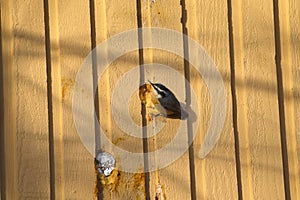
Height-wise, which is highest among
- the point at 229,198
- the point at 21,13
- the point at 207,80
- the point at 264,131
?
the point at 21,13

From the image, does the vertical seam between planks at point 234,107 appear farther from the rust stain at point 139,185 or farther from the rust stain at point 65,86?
the rust stain at point 65,86

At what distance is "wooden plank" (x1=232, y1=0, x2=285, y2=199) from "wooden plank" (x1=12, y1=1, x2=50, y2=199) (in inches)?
30.1

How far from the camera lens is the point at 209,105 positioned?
9.78 ft

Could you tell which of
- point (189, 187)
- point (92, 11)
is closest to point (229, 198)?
point (189, 187)

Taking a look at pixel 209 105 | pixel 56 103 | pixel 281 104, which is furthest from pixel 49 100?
pixel 281 104

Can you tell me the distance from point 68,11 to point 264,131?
2.95ft

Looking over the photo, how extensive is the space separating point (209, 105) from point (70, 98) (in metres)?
0.55

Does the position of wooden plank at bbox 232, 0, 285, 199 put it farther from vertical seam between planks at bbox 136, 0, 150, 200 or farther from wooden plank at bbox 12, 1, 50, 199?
wooden plank at bbox 12, 1, 50, 199

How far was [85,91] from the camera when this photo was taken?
9.39ft

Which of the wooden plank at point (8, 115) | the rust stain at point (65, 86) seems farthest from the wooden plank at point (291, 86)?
the wooden plank at point (8, 115)

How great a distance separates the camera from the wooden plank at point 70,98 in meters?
2.83

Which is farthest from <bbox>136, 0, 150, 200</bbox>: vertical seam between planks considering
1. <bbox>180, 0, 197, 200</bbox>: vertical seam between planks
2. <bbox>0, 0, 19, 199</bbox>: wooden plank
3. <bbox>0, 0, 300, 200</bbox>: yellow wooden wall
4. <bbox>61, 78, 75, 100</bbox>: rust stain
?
<bbox>0, 0, 19, 199</bbox>: wooden plank

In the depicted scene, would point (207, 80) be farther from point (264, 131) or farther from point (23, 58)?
point (23, 58)

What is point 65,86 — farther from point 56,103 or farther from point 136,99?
point 136,99
